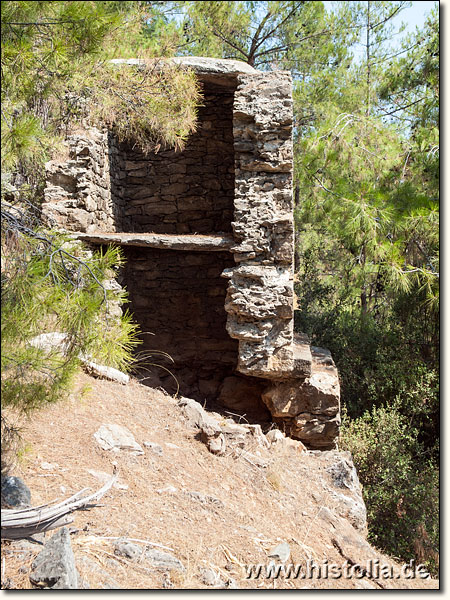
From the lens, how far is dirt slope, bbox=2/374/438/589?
3189 millimetres

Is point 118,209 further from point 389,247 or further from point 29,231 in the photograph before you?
point 29,231

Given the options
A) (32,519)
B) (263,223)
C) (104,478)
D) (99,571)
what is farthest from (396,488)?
(32,519)

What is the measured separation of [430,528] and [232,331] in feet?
10.2

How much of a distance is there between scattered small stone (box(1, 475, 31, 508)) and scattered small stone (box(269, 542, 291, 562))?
1569mm

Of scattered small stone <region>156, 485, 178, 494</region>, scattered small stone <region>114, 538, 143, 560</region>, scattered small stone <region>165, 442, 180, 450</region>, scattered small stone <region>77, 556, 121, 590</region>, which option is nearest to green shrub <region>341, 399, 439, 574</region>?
scattered small stone <region>165, 442, 180, 450</region>

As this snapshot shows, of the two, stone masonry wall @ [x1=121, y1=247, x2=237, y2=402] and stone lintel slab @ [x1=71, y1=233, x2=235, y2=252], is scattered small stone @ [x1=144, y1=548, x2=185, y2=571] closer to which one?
stone lintel slab @ [x1=71, y1=233, x2=235, y2=252]

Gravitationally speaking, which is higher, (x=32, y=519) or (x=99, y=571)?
(x=32, y=519)

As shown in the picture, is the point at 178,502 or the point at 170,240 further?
the point at 170,240

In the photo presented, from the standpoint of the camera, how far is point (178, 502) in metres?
3.93

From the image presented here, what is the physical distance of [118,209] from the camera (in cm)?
733

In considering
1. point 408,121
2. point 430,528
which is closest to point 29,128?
point 430,528

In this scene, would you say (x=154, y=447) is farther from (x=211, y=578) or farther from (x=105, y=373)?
(x=211, y=578)

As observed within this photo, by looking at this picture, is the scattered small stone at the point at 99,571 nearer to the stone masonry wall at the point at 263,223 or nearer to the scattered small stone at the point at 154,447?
the scattered small stone at the point at 154,447

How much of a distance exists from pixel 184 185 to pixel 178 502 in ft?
15.2
